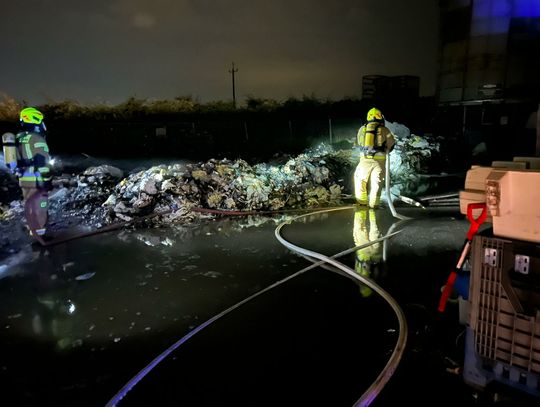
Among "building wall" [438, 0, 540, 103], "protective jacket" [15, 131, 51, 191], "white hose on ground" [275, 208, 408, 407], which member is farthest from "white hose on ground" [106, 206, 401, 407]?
"building wall" [438, 0, 540, 103]

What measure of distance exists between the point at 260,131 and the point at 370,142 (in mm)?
10229

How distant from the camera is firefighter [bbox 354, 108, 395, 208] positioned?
8.38 meters

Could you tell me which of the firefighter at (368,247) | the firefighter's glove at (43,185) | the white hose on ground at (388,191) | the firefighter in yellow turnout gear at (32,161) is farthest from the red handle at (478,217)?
the firefighter's glove at (43,185)

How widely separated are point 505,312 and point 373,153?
659 centimetres

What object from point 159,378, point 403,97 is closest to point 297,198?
point 159,378

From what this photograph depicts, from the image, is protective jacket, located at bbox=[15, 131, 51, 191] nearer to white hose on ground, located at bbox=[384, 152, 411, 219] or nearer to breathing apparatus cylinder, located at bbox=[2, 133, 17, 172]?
breathing apparatus cylinder, located at bbox=[2, 133, 17, 172]

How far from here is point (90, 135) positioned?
14.1m

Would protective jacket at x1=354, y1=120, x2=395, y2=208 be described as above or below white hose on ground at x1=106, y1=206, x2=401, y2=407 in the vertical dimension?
above

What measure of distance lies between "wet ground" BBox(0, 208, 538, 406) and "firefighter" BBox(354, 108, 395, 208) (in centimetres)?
264

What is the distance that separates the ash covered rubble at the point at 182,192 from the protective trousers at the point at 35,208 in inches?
46.1

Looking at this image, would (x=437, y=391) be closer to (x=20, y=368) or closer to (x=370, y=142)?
(x=20, y=368)

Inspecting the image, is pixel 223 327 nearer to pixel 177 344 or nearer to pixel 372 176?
pixel 177 344

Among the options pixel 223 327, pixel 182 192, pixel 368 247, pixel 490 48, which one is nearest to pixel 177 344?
pixel 223 327

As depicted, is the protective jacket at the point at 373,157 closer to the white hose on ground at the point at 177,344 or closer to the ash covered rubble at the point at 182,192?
the ash covered rubble at the point at 182,192
